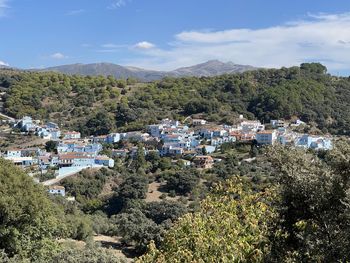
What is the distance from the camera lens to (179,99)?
7800cm

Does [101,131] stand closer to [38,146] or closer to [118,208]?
[38,146]

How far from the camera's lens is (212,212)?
770 centimetres

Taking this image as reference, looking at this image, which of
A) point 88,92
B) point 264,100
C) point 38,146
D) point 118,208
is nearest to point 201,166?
point 118,208

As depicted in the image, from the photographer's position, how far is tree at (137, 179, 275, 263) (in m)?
6.36

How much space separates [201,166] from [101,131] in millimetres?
22900

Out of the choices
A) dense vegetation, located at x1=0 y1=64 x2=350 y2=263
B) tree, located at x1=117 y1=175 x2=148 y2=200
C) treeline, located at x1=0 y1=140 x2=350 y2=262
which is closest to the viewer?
treeline, located at x1=0 y1=140 x2=350 y2=262

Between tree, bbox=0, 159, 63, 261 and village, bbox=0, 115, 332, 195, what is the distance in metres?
30.6

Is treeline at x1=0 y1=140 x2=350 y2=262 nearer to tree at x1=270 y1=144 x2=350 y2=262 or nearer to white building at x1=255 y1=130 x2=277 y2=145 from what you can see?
tree at x1=270 y1=144 x2=350 y2=262

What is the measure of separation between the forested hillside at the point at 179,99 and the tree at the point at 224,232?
5875 cm

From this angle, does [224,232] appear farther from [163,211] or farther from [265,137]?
[265,137]

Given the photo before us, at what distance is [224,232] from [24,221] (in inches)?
417

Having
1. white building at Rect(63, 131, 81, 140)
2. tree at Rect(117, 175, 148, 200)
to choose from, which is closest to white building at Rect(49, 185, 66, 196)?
tree at Rect(117, 175, 148, 200)

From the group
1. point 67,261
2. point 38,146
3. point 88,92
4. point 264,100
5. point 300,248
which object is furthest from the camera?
point 88,92

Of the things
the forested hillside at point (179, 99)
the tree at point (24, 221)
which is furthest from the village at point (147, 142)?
the tree at point (24, 221)
